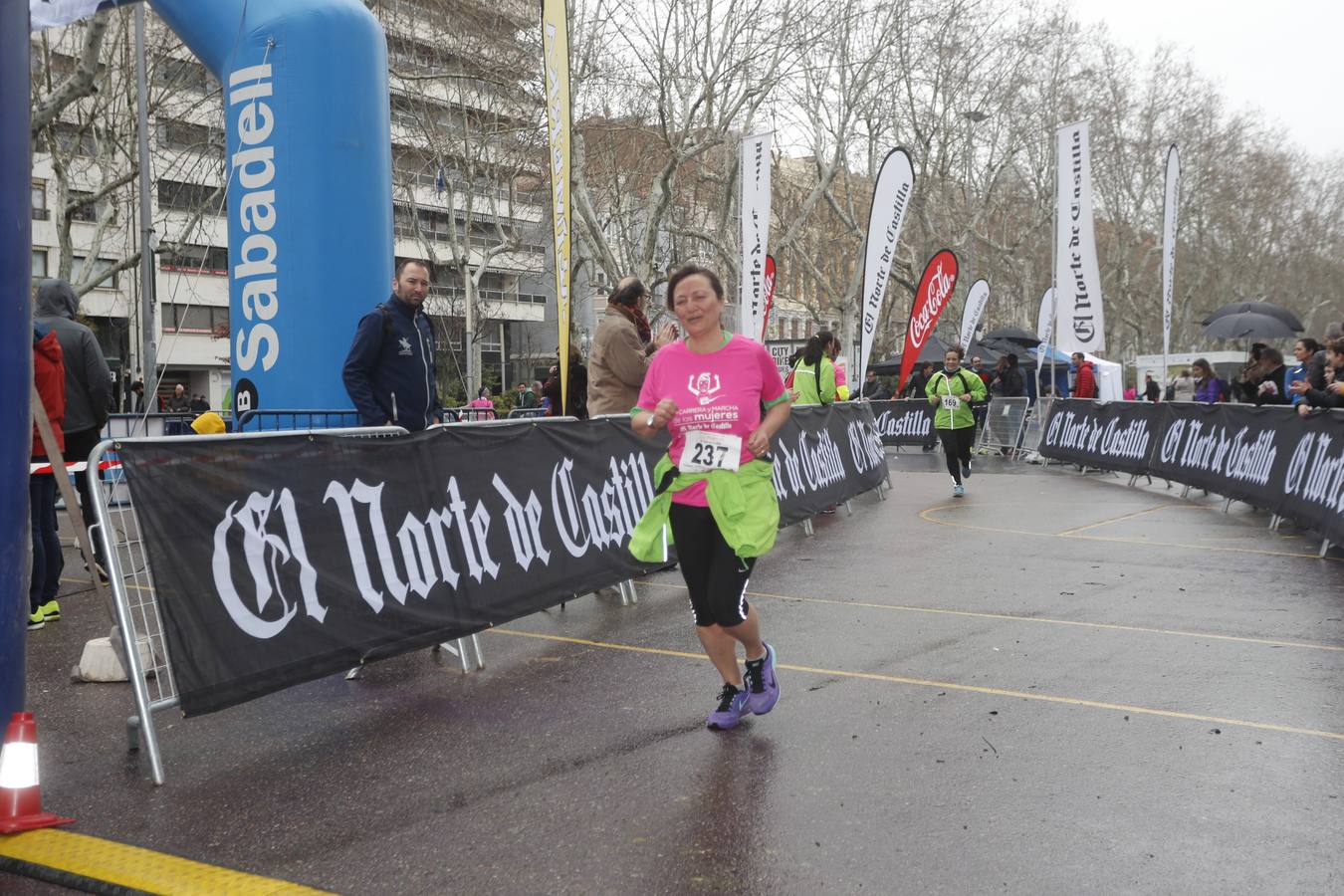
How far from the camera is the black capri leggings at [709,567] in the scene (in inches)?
192

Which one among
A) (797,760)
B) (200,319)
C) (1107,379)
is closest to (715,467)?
(797,760)

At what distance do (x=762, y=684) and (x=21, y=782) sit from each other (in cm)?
290

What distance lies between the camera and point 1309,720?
5.08 metres

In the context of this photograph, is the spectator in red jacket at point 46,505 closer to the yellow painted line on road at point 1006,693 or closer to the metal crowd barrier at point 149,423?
the yellow painted line on road at point 1006,693

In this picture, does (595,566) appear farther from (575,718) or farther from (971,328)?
(971,328)

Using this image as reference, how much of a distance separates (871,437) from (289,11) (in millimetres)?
9118

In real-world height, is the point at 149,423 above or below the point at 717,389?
below

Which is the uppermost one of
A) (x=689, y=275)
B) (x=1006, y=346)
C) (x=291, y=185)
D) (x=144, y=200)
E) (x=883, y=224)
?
(x=144, y=200)

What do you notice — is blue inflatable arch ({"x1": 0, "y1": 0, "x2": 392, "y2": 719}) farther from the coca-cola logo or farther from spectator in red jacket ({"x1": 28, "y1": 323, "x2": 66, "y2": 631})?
the coca-cola logo

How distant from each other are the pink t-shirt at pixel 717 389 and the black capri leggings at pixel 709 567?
0.30ft

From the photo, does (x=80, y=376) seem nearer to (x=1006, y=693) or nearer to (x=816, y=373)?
(x=1006, y=693)

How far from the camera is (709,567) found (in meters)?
4.98

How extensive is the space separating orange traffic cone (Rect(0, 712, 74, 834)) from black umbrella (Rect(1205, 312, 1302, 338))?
27.8m

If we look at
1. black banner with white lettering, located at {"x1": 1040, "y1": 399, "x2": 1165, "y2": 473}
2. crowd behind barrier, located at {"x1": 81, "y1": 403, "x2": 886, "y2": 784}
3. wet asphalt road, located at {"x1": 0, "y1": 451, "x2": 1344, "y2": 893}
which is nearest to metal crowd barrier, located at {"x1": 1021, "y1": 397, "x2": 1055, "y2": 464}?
black banner with white lettering, located at {"x1": 1040, "y1": 399, "x2": 1165, "y2": 473}
